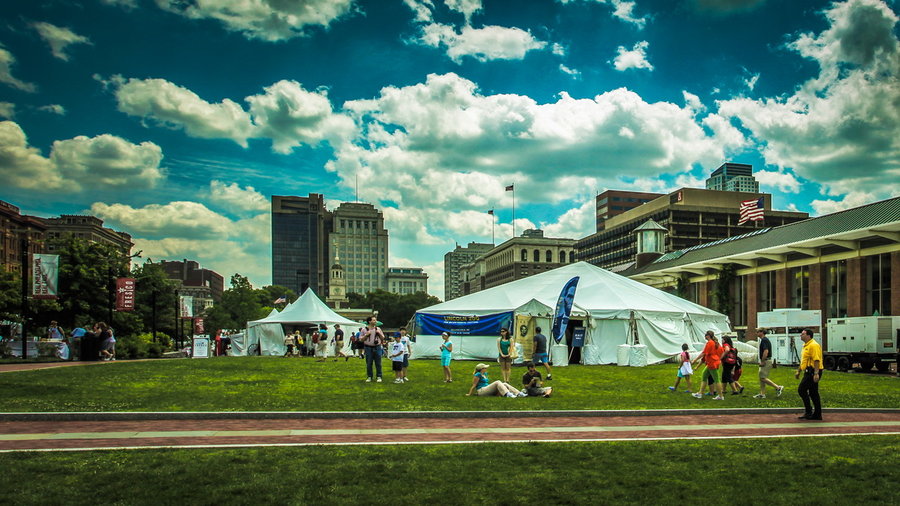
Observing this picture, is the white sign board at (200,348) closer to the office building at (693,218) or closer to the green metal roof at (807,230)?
the green metal roof at (807,230)

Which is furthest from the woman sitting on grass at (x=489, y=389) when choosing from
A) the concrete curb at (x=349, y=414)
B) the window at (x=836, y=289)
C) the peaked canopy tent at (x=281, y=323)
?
the window at (x=836, y=289)

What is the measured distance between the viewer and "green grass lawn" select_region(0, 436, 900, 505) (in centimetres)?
697

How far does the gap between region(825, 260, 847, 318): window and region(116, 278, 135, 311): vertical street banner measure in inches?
1682

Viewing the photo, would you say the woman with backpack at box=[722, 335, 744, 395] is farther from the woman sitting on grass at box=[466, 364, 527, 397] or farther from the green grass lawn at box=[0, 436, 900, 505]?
the green grass lawn at box=[0, 436, 900, 505]

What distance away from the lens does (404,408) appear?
13.9 metres

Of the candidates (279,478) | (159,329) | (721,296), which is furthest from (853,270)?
(159,329)

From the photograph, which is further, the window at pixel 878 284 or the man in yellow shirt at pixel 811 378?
the window at pixel 878 284

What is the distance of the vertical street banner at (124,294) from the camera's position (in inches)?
1528

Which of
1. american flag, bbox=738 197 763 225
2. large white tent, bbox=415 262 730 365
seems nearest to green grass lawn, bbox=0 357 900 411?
large white tent, bbox=415 262 730 365

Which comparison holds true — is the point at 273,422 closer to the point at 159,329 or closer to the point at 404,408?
the point at 404,408

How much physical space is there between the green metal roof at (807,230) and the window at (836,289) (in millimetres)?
2519

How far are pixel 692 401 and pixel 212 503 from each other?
12.4 metres

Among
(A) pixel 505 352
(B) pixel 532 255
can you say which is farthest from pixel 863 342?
(B) pixel 532 255

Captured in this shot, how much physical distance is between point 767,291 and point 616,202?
115 meters
